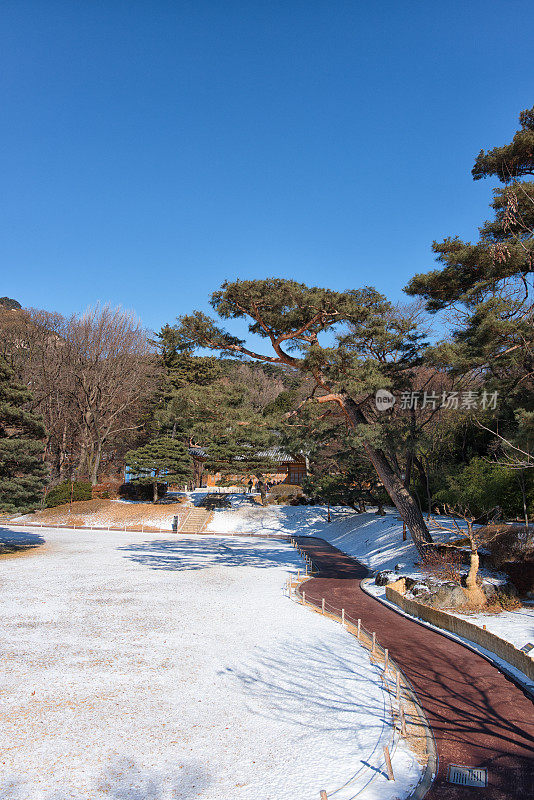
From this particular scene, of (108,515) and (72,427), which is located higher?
(72,427)

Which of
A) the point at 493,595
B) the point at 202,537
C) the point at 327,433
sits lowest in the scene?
the point at 202,537

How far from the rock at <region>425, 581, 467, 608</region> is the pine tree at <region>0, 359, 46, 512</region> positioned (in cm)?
1593

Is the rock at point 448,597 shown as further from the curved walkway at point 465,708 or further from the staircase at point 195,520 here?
the staircase at point 195,520

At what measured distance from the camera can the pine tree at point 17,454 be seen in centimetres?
1881

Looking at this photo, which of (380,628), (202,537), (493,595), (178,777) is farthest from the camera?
(202,537)

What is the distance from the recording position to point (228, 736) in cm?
603

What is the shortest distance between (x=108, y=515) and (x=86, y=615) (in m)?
22.9

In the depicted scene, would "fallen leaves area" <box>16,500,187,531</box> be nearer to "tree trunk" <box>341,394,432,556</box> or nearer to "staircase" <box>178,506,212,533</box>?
"staircase" <box>178,506,212,533</box>

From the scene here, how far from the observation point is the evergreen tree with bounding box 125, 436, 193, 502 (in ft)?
110

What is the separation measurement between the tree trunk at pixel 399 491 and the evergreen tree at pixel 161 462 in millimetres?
Result: 20488

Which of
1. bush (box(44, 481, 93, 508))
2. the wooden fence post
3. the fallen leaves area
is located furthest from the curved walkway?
bush (box(44, 481, 93, 508))

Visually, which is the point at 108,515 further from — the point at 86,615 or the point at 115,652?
the point at 115,652

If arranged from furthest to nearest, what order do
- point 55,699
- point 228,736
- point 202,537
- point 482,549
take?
1. point 202,537
2. point 482,549
3. point 55,699
4. point 228,736

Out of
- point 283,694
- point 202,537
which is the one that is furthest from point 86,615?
point 202,537
